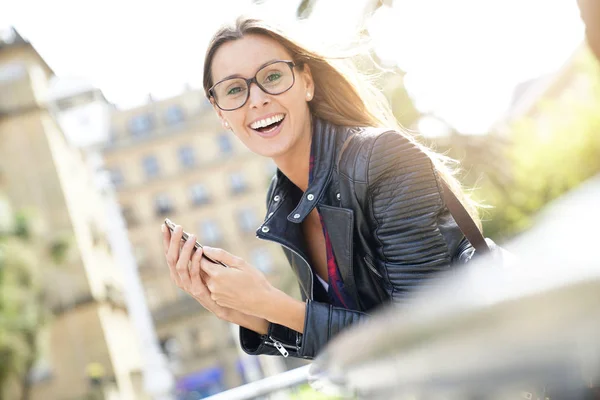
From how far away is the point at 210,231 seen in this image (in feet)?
171

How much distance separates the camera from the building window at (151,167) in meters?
53.4

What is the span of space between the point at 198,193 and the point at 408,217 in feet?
167

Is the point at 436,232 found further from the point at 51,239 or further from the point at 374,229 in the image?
the point at 51,239

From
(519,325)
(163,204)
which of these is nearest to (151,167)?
(163,204)

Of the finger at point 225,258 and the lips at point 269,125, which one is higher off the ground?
the lips at point 269,125

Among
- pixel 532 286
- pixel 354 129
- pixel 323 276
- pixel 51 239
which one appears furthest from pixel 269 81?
pixel 51 239

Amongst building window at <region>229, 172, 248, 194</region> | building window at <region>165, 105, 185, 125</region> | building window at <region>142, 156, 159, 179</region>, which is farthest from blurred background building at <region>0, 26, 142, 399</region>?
building window at <region>165, 105, 185, 125</region>

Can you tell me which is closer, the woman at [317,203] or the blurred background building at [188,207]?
the woman at [317,203]

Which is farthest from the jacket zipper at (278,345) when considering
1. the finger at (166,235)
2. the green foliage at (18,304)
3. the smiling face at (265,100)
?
the green foliage at (18,304)

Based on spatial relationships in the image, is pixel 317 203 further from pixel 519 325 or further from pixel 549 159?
pixel 549 159

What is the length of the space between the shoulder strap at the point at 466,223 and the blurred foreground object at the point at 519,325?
149cm

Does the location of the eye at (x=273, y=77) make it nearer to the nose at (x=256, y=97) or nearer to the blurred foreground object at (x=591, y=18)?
the nose at (x=256, y=97)

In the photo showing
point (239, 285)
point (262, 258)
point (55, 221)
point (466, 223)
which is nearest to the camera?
point (466, 223)

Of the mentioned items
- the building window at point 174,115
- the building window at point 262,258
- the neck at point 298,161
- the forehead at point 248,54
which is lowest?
the building window at point 262,258
